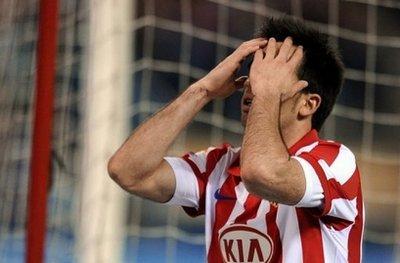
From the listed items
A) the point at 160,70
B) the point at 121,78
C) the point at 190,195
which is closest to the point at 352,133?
the point at 160,70

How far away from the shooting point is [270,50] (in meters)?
1.63

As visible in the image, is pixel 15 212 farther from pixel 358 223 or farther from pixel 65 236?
pixel 358 223

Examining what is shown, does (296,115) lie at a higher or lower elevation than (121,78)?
lower

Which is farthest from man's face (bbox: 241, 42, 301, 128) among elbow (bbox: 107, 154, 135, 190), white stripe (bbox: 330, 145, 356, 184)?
elbow (bbox: 107, 154, 135, 190)

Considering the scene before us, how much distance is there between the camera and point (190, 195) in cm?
175

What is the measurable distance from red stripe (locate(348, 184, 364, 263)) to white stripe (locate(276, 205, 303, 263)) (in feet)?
0.28

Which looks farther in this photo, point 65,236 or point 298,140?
point 65,236

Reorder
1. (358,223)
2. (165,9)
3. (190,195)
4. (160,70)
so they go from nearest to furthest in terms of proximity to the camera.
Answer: (358,223), (190,195), (165,9), (160,70)

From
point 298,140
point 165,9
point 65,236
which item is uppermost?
point 165,9

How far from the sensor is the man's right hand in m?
1.73

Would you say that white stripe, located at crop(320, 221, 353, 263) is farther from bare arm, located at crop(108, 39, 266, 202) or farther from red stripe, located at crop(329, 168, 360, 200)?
bare arm, located at crop(108, 39, 266, 202)

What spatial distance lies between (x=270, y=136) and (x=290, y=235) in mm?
174

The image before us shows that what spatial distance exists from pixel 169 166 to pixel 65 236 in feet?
1.67

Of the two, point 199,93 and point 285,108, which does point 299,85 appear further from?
point 199,93
